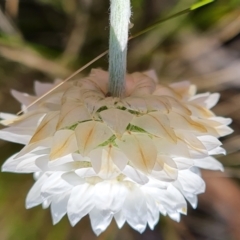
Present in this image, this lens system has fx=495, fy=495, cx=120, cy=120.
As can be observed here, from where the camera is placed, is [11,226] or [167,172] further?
[11,226]

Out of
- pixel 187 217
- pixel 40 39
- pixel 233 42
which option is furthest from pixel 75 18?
pixel 187 217

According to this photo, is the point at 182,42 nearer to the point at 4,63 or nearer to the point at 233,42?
the point at 233,42

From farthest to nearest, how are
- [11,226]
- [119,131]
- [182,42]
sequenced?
[182,42], [11,226], [119,131]

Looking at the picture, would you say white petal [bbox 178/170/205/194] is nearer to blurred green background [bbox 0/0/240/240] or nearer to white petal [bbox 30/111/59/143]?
white petal [bbox 30/111/59/143]

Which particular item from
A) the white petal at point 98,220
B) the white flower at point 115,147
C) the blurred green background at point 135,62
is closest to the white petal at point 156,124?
the white flower at point 115,147

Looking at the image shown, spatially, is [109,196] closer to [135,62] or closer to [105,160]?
[105,160]

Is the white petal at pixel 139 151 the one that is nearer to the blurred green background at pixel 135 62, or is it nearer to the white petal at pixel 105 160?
the white petal at pixel 105 160
